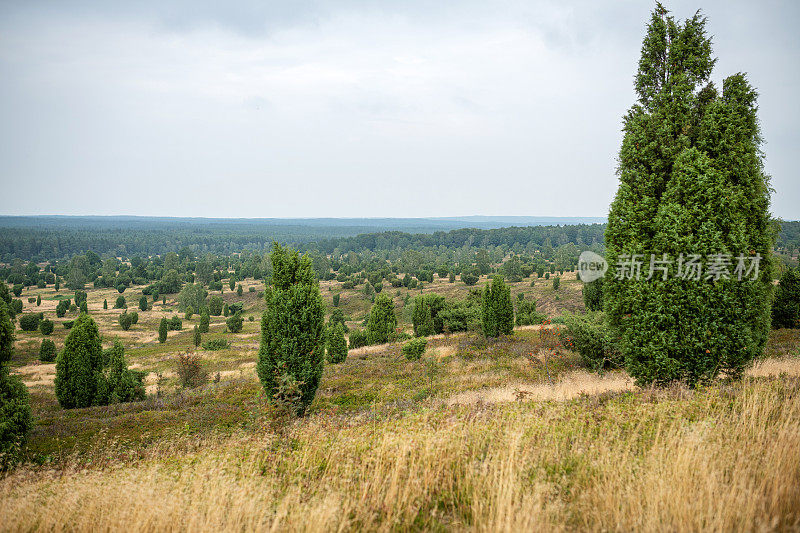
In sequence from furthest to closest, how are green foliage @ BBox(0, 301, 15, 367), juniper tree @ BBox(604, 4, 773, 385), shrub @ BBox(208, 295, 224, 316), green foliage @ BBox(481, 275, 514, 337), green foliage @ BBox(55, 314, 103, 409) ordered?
shrub @ BBox(208, 295, 224, 316)
green foliage @ BBox(481, 275, 514, 337)
green foliage @ BBox(55, 314, 103, 409)
green foliage @ BBox(0, 301, 15, 367)
juniper tree @ BBox(604, 4, 773, 385)

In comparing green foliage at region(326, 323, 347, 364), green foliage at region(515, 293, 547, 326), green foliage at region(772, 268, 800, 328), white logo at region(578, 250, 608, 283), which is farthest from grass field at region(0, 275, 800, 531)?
green foliage at region(515, 293, 547, 326)

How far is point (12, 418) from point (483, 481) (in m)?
10.2

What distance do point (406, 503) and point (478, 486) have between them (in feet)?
2.56

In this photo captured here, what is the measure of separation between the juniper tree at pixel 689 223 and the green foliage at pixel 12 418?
1310cm

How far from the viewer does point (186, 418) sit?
41.9 feet

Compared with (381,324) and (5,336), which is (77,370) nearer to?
(5,336)

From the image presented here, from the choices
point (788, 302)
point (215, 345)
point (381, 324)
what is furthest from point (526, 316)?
point (215, 345)

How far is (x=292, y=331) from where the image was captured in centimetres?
1104

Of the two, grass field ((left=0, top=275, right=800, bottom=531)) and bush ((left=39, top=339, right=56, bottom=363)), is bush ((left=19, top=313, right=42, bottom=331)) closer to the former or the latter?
bush ((left=39, top=339, right=56, bottom=363))

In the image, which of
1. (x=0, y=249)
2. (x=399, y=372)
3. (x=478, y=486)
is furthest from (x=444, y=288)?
(x=0, y=249)

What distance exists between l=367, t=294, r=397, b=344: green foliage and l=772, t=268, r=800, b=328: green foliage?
26.8 meters

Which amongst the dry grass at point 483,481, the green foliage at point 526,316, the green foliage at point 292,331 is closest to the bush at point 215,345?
the green foliage at point 526,316

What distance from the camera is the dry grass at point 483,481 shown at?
344 cm

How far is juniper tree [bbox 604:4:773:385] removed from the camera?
782 centimetres
